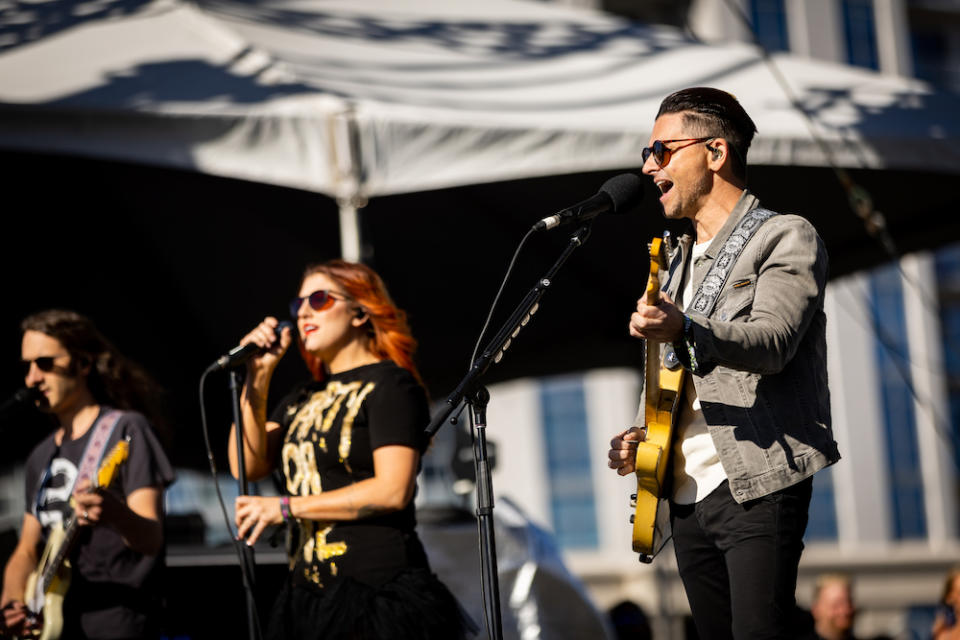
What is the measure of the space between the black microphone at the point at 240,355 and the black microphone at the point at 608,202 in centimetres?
103

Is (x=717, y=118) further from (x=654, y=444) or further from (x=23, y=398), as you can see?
(x=23, y=398)

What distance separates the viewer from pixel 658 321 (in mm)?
2350

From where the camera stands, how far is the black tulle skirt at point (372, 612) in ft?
10.6

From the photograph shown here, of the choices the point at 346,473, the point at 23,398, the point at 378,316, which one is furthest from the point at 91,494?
the point at 378,316

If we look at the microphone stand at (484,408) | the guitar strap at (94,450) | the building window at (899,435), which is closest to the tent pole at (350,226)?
the guitar strap at (94,450)

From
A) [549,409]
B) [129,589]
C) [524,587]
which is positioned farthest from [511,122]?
[549,409]

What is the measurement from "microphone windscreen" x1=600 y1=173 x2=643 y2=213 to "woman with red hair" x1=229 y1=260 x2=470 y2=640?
0.88m

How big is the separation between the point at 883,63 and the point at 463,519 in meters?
29.1

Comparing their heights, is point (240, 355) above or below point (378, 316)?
below

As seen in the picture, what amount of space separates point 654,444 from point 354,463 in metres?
1.01

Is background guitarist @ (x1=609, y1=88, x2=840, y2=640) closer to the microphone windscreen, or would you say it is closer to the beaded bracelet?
the microphone windscreen

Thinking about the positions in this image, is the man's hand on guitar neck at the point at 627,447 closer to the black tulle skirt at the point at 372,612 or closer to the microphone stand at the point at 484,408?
the microphone stand at the point at 484,408

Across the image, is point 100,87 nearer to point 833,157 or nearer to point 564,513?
point 833,157

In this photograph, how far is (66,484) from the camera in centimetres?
413
